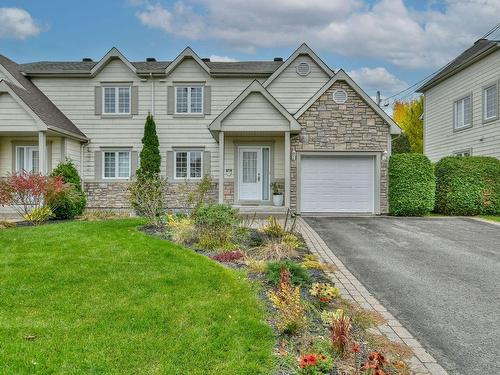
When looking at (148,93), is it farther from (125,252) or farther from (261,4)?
(125,252)

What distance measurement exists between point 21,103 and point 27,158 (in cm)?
341

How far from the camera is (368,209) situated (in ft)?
52.8

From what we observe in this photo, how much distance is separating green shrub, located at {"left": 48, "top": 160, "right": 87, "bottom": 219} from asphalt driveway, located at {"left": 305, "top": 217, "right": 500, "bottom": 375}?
8.36m

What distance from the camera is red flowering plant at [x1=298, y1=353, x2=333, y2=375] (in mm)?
3012

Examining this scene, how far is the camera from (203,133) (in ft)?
60.0

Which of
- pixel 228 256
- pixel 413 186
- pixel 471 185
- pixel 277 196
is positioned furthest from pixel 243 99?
pixel 471 185

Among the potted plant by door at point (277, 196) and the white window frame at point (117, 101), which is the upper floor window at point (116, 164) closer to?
the white window frame at point (117, 101)

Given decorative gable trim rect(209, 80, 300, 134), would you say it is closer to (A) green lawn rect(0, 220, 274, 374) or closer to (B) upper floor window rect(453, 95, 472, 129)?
(A) green lawn rect(0, 220, 274, 374)

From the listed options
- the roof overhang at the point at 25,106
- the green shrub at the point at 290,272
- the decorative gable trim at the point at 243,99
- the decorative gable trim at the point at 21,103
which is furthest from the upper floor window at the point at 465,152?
the decorative gable trim at the point at 21,103

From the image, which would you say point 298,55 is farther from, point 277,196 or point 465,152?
point 465,152

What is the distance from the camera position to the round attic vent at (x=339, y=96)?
1570 centimetres

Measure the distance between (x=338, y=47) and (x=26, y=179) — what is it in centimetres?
2100

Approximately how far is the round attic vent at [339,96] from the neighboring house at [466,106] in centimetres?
692

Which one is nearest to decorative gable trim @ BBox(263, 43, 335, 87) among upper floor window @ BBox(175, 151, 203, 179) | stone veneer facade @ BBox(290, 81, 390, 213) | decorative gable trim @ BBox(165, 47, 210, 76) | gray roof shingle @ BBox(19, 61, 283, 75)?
gray roof shingle @ BBox(19, 61, 283, 75)
